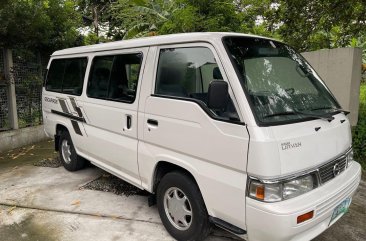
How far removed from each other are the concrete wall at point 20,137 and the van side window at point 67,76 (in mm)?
2244

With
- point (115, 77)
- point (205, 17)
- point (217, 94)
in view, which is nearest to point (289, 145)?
point (217, 94)

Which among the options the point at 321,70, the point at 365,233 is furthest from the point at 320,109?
the point at 321,70

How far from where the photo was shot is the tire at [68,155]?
5.44 metres

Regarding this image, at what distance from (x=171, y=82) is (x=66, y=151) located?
3263 mm

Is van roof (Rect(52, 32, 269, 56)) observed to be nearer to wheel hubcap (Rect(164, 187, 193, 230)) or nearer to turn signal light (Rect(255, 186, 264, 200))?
turn signal light (Rect(255, 186, 264, 200))

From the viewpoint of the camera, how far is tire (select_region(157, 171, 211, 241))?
300 centimetres

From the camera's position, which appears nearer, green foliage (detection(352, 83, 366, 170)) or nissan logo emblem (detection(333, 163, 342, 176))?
nissan logo emblem (detection(333, 163, 342, 176))

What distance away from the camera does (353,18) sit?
6.71 m

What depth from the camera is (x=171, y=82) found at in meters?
3.24

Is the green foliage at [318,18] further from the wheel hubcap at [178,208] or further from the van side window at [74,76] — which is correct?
the wheel hubcap at [178,208]

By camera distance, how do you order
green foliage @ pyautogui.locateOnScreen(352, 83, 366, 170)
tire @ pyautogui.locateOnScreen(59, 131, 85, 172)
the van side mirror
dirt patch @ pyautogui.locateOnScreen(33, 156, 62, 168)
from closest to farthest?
the van side mirror, tire @ pyautogui.locateOnScreen(59, 131, 85, 172), green foliage @ pyautogui.locateOnScreen(352, 83, 366, 170), dirt patch @ pyautogui.locateOnScreen(33, 156, 62, 168)

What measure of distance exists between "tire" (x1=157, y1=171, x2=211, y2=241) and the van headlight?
68cm

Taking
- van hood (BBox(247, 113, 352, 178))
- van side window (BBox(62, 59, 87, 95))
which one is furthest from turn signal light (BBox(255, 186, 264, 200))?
van side window (BBox(62, 59, 87, 95))

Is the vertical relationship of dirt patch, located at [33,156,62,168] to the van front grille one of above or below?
below
